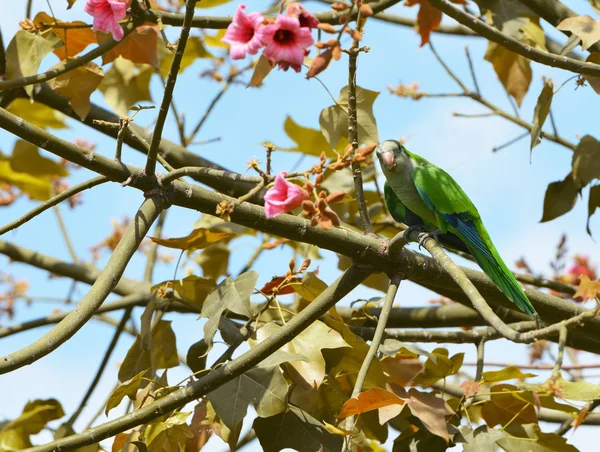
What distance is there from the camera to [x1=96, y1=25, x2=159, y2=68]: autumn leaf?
2889 mm

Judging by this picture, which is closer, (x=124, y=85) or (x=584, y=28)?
(x=584, y=28)

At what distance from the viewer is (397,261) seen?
247 centimetres

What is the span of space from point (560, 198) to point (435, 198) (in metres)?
0.56

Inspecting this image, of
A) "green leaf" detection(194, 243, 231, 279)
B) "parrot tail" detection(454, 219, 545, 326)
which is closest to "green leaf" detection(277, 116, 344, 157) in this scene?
"green leaf" detection(194, 243, 231, 279)

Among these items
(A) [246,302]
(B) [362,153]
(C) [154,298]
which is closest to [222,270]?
(C) [154,298]

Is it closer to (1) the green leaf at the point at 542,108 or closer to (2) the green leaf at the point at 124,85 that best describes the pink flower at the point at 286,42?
(1) the green leaf at the point at 542,108

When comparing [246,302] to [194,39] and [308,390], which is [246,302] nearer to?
[308,390]

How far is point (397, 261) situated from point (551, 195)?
1.10m

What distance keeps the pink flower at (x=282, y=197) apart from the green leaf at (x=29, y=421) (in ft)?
5.44

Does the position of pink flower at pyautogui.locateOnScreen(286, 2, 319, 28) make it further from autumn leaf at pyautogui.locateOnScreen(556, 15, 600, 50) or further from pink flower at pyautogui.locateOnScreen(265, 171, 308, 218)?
autumn leaf at pyautogui.locateOnScreen(556, 15, 600, 50)

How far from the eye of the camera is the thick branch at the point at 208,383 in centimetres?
199

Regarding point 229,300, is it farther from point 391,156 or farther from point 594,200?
point 594,200

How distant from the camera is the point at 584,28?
250 centimetres

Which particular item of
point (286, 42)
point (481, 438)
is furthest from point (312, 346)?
point (286, 42)
